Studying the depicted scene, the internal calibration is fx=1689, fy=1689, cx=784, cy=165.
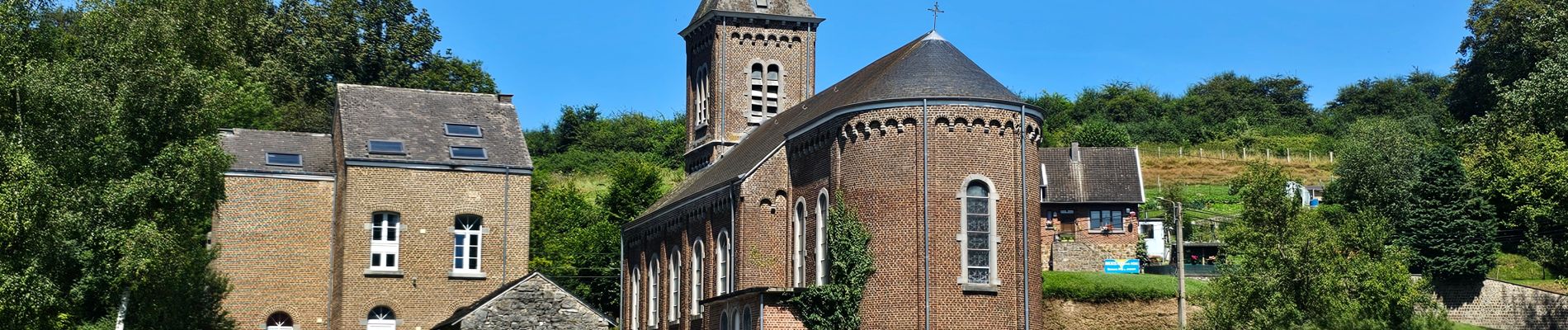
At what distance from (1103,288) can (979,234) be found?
11.8 metres

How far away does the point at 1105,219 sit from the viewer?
219ft

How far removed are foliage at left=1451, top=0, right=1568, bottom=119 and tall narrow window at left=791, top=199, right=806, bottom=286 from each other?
33.9 metres

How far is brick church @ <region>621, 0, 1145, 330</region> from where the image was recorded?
3778 cm

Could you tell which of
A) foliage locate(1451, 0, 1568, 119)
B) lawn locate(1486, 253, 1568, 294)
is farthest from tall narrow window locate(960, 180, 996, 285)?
foliage locate(1451, 0, 1568, 119)

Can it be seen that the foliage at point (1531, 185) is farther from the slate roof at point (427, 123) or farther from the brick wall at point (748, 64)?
the slate roof at point (427, 123)

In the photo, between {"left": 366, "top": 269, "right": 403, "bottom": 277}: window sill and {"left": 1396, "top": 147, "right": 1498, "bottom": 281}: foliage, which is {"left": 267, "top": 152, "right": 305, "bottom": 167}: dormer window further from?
{"left": 1396, "top": 147, "right": 1498, "bottom": 281}: foliage

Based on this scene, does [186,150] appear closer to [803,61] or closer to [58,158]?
[58,158]

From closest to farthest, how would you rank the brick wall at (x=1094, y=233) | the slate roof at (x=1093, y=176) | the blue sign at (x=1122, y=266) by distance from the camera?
the blue sign at (x=1122, y=266), the brick wall at (x=1094, y=233), the slate roof at (x=1093, y=176)

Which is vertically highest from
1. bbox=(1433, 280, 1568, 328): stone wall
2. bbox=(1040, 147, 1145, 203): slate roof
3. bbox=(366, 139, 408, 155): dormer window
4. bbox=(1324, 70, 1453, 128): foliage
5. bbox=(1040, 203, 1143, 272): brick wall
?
bbox=(1324, 70, 1453, 128): foliage

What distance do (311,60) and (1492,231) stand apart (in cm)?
4468

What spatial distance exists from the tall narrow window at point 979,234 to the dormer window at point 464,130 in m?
14.6

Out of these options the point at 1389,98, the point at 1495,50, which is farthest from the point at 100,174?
the point at 1389,98

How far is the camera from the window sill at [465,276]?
43.9m

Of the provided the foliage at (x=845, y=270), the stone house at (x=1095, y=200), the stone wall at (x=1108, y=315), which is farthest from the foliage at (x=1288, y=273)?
the stone house at (x=1095, y=200)
